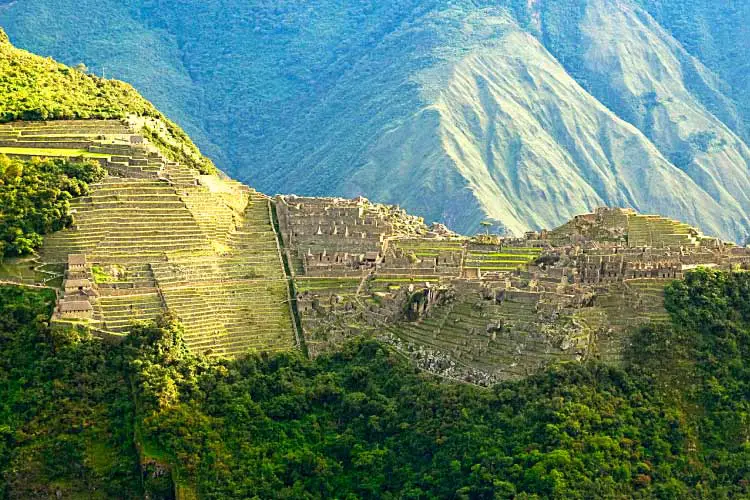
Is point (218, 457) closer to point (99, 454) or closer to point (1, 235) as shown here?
point (99, 454)

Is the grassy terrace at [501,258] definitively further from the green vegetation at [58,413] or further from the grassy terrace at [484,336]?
the green vegetation at [58,413]

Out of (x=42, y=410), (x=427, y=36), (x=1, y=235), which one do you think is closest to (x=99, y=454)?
(x=42, y=410)

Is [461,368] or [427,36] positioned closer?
[461,368]

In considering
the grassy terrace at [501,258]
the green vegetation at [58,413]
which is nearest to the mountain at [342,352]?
the green vegetation at [58,413]

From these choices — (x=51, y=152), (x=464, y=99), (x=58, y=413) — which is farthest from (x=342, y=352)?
(x=464, y=99)

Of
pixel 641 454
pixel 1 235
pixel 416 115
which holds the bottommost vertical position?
pixel 641 454
